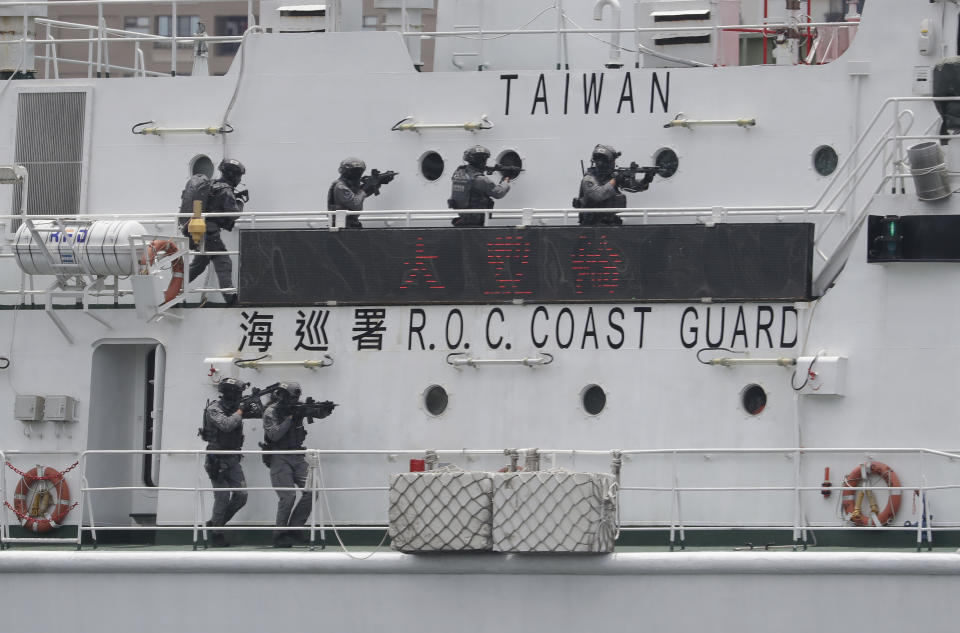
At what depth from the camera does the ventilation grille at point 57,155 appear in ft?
55.8

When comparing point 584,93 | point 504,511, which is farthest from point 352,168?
point 504,511

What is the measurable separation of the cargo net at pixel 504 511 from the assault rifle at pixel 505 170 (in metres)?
3.49

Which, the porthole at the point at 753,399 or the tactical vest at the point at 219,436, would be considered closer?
the porthole at the point at 753,399

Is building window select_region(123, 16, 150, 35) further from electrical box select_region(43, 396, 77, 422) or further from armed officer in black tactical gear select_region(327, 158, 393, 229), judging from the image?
armed officer in black tactical gear select_region(327, 158, 393, 229)

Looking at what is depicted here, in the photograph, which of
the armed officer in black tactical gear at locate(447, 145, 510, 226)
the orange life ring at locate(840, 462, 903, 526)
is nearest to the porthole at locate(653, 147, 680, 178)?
the armed officer in black tactical gear at locate(447, 145, 510, 226)

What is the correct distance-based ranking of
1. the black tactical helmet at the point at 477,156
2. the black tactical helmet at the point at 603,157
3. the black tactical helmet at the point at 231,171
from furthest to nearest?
the black tactical helmet at the point at 231,171
the black tactical helmet at the point at 477,156
the black tactical helmet at the point at 603,157

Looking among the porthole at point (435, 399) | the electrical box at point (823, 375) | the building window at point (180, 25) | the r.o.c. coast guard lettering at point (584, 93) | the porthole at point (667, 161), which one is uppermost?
the building window at point (180, 25)

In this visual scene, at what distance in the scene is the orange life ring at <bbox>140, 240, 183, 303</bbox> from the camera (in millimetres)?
14859

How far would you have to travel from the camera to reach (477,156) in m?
15.0

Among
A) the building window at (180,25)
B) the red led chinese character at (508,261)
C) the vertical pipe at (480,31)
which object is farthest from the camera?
the building window at (180,25)

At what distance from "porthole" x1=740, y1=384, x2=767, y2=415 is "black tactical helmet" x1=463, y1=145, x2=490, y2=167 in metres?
3.28

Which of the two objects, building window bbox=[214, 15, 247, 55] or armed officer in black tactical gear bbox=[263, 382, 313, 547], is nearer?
armed officer in black tactical gear bbox=[263, 382, 313, 547]

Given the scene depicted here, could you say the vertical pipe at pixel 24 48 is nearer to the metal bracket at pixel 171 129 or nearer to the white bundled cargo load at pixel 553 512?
the metal bracket at pixel 171 129

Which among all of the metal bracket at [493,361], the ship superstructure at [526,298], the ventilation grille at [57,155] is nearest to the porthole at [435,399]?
the ship superstructure at [526,298]
